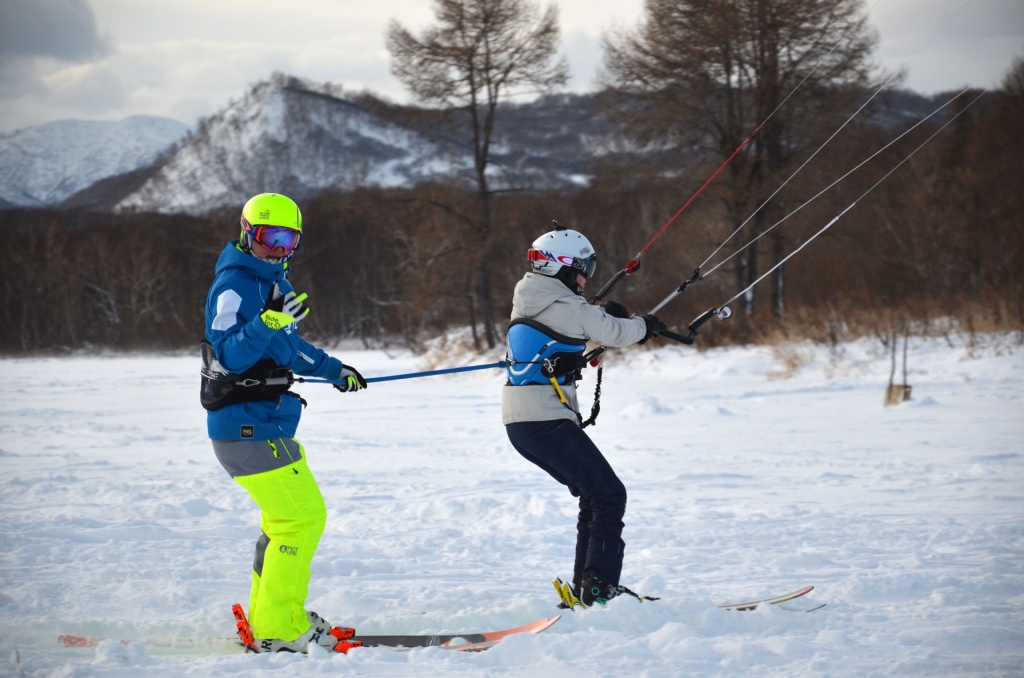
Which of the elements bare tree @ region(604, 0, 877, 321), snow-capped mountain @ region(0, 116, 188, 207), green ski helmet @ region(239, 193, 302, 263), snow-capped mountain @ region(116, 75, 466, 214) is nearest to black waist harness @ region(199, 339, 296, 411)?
green ski helmet @ region(239, 193, 302, 263)

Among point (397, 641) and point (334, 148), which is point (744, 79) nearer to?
point (397, 641)

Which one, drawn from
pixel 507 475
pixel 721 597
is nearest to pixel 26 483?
pixel 507 475

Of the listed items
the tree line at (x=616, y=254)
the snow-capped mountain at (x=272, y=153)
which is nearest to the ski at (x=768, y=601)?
the tree line at (x=616, y=254)

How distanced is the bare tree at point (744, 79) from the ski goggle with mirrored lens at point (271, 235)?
17737mm

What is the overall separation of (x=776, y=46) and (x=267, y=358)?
18.6 m

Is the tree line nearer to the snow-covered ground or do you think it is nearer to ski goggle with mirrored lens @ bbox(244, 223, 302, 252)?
the snow-covered ground

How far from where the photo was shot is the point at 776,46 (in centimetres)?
1989

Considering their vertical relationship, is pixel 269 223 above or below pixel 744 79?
below

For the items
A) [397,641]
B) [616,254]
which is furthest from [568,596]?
[616,254]

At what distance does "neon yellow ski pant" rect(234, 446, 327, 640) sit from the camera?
13.1 feet

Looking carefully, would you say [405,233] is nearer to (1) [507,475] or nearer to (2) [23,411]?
(2) [23,411]

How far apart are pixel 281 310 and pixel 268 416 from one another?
495 mm

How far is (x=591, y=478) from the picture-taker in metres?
4.46

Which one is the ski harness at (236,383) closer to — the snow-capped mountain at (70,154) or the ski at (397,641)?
the ski at (397,641)
